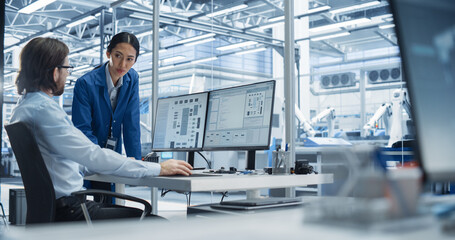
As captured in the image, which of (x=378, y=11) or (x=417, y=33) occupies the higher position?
(x=378, y=11)

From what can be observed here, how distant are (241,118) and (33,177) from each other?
1176 millimetres

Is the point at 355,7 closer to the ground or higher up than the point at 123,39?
higher up

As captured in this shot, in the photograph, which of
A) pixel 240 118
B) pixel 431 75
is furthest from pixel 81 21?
pixel 431 75

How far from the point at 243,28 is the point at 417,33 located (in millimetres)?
4750

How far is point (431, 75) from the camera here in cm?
72

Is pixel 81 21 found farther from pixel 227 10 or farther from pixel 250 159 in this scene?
pixel 250 159

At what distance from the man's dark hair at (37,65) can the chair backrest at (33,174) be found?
10.2 inches

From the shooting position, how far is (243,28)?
5375 millimetres

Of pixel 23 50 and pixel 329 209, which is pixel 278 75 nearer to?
pixel 23 50

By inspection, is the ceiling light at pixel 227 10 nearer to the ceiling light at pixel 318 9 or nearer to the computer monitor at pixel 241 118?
the ceiling light at pixel 318 9

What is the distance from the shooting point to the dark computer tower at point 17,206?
5.44 metres

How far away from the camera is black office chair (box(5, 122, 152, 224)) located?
1713 mm

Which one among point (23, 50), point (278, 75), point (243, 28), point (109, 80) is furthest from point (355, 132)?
point (23, 50)

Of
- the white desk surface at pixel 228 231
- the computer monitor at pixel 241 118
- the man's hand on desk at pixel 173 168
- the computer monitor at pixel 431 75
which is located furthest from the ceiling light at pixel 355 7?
the white desk surface at pixel 228 231
